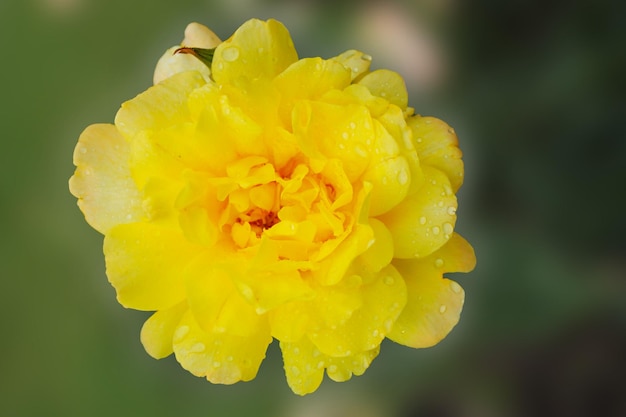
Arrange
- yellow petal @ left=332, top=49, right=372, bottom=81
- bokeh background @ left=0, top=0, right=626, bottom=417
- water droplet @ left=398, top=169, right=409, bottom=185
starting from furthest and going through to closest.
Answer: bokeh background @ left=0, top=0, right=626, bottom=417 → yellow petal @ left=332, top=49, right=372, bottom=81 → water droplet @ left=398, top=169, right=409, bottom=185

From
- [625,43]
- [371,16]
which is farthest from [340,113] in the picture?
[625,43]

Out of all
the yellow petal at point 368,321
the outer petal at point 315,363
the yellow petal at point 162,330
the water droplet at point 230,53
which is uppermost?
the water droplet at point 230,53

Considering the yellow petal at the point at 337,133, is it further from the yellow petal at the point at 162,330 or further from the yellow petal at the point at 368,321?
the yellow petal at the point at 162,330

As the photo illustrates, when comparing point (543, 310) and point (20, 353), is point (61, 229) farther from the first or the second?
point (543, 310)

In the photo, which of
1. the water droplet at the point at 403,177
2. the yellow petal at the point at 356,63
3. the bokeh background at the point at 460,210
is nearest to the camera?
the water droplet at the point at 403,177

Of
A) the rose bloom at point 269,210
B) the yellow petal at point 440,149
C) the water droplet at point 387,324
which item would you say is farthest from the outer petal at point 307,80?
the water droplet at point 387,324

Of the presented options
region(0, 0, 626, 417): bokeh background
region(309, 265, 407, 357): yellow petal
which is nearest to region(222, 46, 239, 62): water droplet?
region(309, 265, 407, 357): yellow petal

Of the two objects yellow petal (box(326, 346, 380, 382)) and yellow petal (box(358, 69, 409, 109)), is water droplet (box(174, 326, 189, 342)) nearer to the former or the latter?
yellow petal (box(326, 346, 380, 382))

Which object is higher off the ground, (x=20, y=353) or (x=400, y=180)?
(x=400, y=180)
